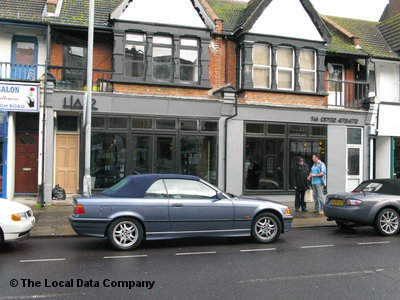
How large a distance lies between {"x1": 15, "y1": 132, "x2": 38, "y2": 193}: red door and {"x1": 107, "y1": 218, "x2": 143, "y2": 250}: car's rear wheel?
8.44 metres

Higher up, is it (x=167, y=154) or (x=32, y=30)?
(x=32, y=30)

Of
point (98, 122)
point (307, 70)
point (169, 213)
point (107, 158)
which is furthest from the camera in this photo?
point (307, 70)

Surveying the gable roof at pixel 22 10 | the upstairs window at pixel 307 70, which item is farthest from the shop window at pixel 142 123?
the upstairs window at pixel 307 70

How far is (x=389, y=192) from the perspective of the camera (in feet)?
32.0

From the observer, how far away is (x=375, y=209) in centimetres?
936

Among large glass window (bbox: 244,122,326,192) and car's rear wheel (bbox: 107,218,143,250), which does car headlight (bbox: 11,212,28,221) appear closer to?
car's rear wheel (bbox: 107,218,143,250)

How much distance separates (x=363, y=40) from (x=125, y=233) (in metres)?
15.5

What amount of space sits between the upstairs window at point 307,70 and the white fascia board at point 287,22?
62cm

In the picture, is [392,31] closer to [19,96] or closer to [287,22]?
[287,22]

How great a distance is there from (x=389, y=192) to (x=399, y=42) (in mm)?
10975

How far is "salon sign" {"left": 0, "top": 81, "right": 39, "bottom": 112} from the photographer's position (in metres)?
12.7

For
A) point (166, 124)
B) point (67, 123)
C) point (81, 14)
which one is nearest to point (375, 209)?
point (166, 124)

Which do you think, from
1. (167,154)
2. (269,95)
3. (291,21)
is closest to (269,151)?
(269,95)

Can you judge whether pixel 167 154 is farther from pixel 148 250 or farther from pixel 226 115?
pixel 148 250
